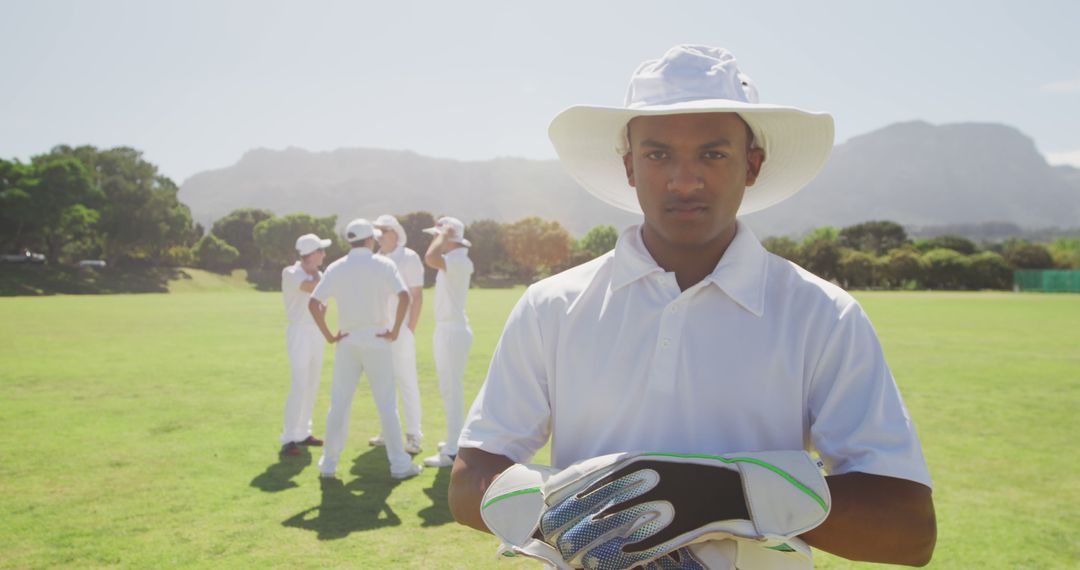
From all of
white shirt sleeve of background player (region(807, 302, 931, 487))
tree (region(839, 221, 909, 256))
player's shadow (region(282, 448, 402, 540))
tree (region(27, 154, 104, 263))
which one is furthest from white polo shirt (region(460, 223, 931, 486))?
tree (region(839, 221, 909, 256))

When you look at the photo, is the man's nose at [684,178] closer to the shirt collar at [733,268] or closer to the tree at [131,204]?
the shirt collar at [733,268]

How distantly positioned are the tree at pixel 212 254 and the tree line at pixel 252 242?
0.41ft

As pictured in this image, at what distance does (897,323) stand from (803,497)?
27849 mm

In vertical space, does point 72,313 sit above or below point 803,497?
below

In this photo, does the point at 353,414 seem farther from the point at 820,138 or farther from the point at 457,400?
the point at 820,138

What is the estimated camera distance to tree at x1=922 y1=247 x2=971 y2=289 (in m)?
70.6

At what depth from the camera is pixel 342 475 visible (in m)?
7.21

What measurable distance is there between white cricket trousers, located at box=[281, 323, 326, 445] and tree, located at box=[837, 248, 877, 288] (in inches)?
2794

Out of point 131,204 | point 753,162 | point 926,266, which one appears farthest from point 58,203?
point 926,266

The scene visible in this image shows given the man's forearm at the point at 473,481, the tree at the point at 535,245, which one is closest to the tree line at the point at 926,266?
the tree at the point at 535,245

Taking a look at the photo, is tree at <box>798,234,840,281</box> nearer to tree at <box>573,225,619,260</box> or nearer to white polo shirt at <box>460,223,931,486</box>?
tree at <box>573,225,619,260</box>

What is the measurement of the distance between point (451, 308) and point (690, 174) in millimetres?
6296

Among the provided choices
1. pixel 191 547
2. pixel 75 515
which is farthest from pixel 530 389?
pixel 75 515

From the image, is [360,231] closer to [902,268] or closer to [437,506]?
[437,506]
